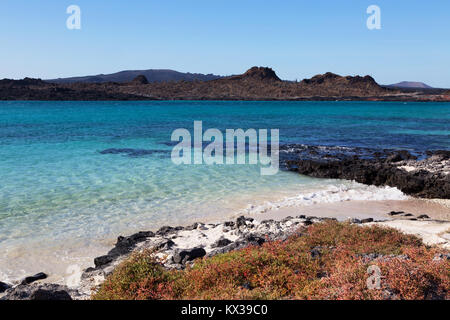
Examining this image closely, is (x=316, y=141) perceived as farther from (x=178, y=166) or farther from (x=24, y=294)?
(x=24, y=294)

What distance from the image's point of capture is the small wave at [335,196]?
52.0 ft

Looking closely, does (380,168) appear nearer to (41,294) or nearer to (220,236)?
(220,236)

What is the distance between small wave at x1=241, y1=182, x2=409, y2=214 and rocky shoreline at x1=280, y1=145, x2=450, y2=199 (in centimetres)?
94

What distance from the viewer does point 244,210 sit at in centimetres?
1534

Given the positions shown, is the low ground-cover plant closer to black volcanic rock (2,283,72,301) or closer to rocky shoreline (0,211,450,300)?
black volcanic rock (2,283,72,301)

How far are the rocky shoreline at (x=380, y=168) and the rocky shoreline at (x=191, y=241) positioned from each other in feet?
15.5

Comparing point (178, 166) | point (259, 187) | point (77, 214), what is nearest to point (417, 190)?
point (259, 187)

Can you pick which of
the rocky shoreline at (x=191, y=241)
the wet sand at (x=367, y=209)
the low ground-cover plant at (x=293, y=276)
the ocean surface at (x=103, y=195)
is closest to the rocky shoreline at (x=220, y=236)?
the rocky shoreline at (x=191, y=241)

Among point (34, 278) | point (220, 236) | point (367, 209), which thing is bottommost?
point (34, 278)

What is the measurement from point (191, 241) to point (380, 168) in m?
14.6

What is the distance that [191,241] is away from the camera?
1131cm

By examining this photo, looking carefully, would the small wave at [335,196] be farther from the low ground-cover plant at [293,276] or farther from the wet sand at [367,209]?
the low ground-cover plant at [293,276]

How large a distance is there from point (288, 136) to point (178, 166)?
21203mm

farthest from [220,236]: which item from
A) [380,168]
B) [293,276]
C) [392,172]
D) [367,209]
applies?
[380,168]
